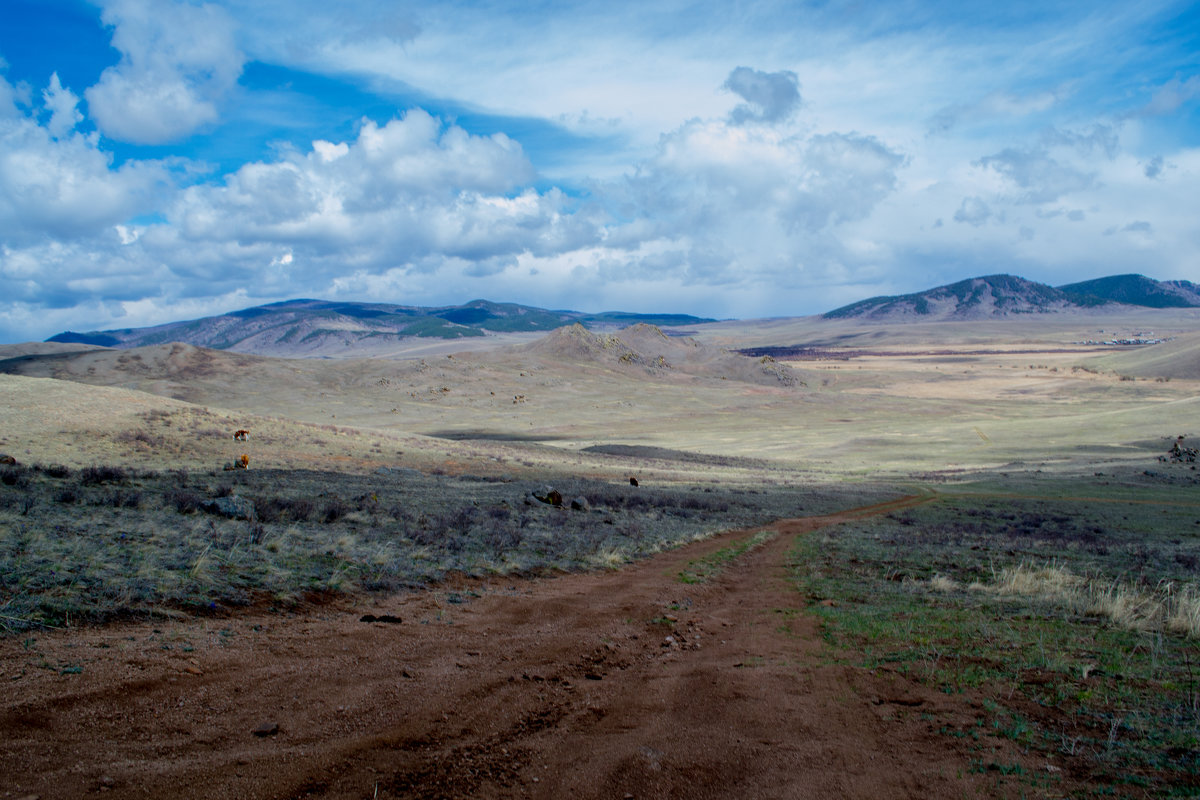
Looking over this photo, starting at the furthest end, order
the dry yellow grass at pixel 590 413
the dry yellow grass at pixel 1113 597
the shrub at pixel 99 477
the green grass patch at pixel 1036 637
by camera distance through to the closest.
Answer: the dry yellow grass at pixel 590 413
the shrub at pixel 99 477
the dry yellow grass at pixel 1113 597
the green grass patch at pixel 1036 637

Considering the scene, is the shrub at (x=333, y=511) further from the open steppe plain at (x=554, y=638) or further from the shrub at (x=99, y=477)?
the shrub at (x=99, y=477)

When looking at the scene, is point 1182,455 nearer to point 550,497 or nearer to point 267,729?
point 550,497

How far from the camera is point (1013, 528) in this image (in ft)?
73.6

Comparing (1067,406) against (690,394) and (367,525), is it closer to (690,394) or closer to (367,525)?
(690,394)

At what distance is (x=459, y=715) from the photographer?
19.9 feet

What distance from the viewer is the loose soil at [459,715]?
15.7 ft

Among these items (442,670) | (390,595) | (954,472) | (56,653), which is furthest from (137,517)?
(954,472)

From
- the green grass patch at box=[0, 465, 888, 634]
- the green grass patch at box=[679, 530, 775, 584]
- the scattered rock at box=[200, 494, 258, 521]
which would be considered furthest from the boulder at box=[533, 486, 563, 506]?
the scattered rock at box=[200, 494, 258, 521]

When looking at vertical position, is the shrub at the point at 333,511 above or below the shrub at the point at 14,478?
below

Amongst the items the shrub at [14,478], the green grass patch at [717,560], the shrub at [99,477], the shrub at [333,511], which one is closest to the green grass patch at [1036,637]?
the green grass patch at [717,560]

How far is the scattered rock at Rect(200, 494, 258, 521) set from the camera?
553 inches

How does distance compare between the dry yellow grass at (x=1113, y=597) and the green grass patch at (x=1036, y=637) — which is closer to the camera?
the green grass patch at (x=1036, y=637)

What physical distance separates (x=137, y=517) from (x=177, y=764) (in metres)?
9.76

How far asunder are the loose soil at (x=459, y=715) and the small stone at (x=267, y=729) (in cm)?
2
